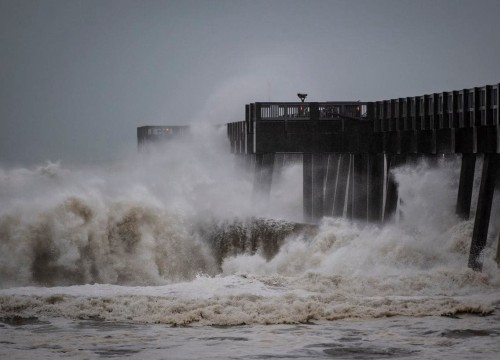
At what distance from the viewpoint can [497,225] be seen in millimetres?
33375

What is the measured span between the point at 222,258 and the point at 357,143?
7.74 m

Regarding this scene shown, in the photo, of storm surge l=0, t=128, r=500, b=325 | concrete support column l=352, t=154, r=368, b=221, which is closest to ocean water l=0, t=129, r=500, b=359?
storm surge l=0, t=128, r=500, b=325

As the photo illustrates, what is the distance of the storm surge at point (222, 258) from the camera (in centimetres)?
2328

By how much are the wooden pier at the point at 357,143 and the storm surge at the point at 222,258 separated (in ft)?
4.26

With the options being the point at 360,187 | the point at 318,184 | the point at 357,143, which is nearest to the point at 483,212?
the point at 357,143

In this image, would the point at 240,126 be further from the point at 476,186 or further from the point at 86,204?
the point at 86,204

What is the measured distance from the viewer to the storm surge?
917 inches

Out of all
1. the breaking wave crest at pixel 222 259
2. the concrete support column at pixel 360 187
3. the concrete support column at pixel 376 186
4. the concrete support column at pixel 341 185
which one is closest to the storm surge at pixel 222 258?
the breaking wave crest at pixel 222 259

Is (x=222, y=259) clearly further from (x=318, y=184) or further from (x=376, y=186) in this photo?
(x=318, y=184)

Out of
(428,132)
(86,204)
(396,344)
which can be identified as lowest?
(396,344)

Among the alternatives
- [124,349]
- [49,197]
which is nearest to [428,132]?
[49,197]

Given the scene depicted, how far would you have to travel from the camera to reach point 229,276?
94.0ft

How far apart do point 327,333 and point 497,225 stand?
14.6 m

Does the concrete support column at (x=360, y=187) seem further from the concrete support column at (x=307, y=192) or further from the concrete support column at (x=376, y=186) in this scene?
the concrete support column at (x=307, y=192)
